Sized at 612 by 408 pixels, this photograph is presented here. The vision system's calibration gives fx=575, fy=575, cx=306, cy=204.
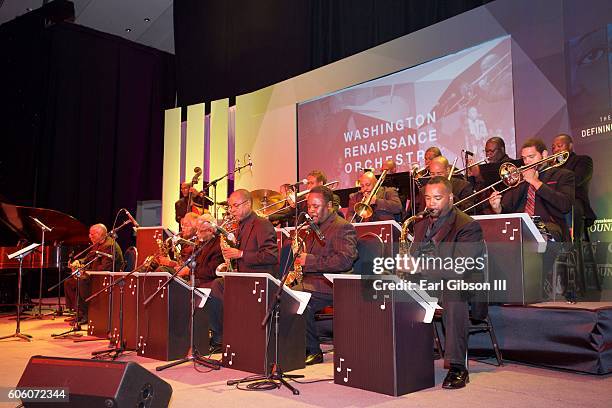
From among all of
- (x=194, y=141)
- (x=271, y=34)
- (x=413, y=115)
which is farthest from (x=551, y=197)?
(x=194, y=141)

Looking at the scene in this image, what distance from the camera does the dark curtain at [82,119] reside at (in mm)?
12562

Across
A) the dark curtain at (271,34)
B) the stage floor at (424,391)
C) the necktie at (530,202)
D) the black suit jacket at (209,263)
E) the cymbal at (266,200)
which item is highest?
the dark curtain at (271,34)

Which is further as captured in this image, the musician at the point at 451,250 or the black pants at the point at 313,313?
the black pants at the point at 313,313

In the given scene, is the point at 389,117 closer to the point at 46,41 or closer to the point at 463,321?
the point at 463,321

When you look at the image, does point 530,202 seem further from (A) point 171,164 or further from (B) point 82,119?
(B) point 82,119

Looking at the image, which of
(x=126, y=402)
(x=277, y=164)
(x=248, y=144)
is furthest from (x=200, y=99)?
(x=126, y=402)

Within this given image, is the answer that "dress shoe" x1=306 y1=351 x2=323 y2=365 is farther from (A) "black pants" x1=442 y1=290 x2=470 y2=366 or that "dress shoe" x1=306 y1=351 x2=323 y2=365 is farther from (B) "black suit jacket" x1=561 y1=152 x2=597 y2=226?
(B) "black suit jacket" x1=561 y1=152 x2=597 y2=226

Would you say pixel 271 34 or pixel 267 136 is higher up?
pixel 271 34

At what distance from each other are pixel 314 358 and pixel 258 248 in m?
1.15

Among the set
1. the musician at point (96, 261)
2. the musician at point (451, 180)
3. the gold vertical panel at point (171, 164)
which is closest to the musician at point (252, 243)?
the musician at point (451, 180)

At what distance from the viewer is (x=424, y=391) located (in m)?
4.01

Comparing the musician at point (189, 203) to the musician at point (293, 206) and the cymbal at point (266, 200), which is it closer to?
the cymbal at point (266, 200)

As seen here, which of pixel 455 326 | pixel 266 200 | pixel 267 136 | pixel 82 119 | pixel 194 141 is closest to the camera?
pixel 455 326

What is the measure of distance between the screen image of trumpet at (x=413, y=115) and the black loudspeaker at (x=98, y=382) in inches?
222
